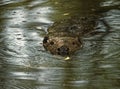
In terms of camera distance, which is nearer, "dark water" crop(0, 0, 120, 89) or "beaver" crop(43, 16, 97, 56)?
"dark water" crop(0, 0, 120, 89)

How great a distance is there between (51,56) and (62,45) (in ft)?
1.20

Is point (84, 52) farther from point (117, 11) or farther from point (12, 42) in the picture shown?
point (117, 11)

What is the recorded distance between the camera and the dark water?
7758mm

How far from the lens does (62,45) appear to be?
8953 millimetres

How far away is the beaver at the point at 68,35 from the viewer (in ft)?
29.6

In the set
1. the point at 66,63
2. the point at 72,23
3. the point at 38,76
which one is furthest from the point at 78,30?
the point at 38,76

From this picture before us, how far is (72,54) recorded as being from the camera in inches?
356

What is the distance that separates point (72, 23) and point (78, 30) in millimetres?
390

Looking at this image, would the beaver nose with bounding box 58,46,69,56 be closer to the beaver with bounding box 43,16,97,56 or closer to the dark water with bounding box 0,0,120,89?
the beaver with bounding box 43,16,97,56

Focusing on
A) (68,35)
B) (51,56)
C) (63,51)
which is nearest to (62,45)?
(63,51)

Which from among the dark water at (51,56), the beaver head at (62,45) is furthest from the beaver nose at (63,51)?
the dark water at (51,56)

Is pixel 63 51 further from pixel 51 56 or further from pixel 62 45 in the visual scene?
pixel 51 56

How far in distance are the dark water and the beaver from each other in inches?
7.4

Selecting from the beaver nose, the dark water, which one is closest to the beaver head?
the beaver nose
